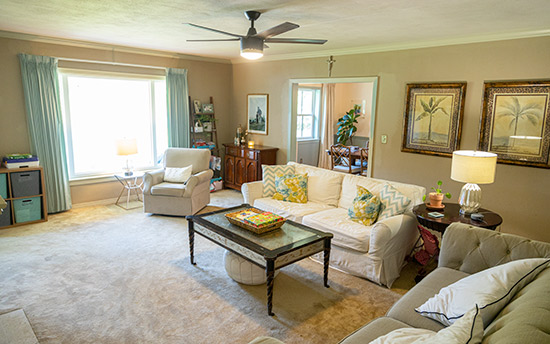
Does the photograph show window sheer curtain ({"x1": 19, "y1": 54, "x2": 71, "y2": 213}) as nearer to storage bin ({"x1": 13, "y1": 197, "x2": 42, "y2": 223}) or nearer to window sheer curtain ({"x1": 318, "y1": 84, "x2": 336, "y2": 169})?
storage bin ({"x1": 13, "y1": 197, "x2": 42, "y2": 223})

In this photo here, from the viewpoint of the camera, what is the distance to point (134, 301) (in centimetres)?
297

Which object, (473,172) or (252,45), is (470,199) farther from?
(252,45)

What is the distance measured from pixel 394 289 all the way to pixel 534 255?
1.26 meters

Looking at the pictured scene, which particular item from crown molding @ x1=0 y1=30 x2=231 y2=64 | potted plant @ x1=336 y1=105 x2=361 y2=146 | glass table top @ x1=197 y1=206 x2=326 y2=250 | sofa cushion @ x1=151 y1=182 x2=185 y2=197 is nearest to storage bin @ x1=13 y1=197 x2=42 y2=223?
sofa cushion @ x1=151 y1=182 x2=185 y2=197

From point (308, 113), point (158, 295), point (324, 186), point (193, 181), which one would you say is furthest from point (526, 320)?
point (308, 113)

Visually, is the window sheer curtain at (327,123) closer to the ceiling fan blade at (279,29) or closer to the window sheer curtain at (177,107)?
the window sheer curtain at (177,107)

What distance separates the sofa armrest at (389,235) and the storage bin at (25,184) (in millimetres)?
4478

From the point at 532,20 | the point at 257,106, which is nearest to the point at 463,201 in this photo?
the point at 532,20

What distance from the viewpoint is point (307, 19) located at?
3.40 metres

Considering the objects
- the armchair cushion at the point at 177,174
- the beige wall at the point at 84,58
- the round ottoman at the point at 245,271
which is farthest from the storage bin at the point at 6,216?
the round ottoman at the point at 245,271

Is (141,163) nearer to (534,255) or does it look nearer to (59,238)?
(59,238)

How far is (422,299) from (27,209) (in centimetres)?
502

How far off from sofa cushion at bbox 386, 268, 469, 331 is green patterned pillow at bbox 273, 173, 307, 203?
2.04m

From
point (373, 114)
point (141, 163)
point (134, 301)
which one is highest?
point (373, 114)
